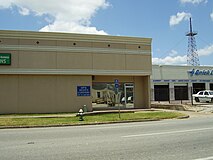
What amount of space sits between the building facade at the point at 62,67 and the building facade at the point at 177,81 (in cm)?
1546

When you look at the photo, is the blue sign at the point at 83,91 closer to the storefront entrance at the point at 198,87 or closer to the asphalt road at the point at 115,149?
the asphalt road at the point at 115,149

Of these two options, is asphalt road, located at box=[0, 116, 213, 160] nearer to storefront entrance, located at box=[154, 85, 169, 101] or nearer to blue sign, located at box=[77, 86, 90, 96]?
blue sign, located at box=[77, 86, 90, 96]

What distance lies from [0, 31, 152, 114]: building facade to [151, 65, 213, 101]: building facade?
1546 cm

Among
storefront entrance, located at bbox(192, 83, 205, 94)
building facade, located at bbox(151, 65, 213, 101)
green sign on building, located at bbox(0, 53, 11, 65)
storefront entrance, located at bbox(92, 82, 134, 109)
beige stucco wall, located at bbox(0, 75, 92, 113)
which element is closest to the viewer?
green sign on building, located at bbox(0, 53, 11, 65)

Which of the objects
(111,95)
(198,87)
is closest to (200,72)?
(198,87)

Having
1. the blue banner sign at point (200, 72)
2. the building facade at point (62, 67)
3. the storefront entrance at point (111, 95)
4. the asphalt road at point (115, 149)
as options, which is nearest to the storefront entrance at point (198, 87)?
the blue banner sign at point (200, 72)

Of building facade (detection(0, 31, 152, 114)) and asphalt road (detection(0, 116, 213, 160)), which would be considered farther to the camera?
building facade (detection(0, 31, 152, 114))

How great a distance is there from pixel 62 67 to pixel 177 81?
25689 millimetres

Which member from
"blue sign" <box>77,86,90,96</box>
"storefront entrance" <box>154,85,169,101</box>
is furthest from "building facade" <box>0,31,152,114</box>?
"storefront entrance" <box>154,85,169,101</box>

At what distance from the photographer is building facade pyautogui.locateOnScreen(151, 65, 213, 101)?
42969mm

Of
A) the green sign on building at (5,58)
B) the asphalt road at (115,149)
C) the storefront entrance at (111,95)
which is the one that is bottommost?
the asphalt road at (115,149)

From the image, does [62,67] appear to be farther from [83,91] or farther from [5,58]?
[5,58]

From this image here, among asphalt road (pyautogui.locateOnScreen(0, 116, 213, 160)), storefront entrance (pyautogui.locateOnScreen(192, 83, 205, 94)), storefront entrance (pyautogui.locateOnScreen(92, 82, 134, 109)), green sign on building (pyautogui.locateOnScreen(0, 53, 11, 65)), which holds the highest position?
green sign on building (pyautogui.locateOnScreen(0, 53, 11, 65))

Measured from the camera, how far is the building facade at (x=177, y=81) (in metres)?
43.0
